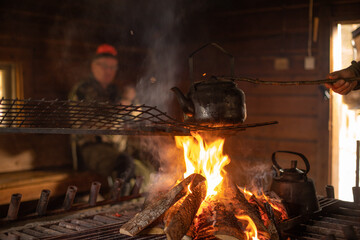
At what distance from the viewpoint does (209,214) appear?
97.6 inches

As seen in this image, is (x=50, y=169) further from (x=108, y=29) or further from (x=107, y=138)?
(x=108, y=29)

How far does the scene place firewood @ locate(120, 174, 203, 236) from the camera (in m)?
2.35

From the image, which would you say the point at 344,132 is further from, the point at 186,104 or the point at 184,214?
the point at 184,214

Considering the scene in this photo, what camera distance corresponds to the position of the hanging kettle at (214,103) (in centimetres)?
244

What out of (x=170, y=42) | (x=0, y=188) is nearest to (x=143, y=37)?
Result: (x=170, y=42)

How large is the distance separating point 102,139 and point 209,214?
3274 millimetres

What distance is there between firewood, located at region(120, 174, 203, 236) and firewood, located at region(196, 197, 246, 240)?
8.2 inches

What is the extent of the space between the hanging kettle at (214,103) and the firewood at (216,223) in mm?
576

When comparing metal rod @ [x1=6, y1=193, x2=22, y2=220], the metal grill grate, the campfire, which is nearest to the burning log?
the campfire

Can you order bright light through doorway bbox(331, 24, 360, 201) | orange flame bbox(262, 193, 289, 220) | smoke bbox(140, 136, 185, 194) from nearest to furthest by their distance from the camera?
orange flame bbox(262, 193, 289, 220) < smoke bbox(140, 136, 185, 194) < bright light through doorway bbox(331, 24, 360, 201)

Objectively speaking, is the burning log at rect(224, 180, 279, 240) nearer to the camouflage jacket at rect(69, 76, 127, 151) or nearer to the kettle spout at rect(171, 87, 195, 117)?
the kettle spout at rect(171, 87, 195, 117)

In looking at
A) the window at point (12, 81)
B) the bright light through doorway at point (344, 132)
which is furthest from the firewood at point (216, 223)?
the bright light through doorway at point (344, 132)

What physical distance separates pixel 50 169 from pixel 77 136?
0.59 meters

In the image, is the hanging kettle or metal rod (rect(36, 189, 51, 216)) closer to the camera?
the hanging kettle
